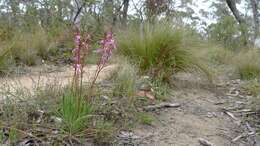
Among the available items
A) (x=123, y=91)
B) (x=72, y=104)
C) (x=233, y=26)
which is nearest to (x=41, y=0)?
(x=233, y=26)

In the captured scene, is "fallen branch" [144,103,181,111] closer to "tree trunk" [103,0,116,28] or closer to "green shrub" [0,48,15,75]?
"green shrub" [0,48,15,75]

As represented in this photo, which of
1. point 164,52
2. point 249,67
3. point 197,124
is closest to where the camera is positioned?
point 197,124

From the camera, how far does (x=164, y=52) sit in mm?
4586

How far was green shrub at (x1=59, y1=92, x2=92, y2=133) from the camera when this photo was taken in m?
2.76

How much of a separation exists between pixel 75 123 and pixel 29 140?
11.7 inches

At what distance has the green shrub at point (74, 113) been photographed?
2.76 meters

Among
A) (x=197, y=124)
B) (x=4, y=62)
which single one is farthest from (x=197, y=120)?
(x=4, y=62)

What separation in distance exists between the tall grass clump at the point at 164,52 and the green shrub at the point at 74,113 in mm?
1680

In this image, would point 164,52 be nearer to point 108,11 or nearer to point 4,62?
point 4,62

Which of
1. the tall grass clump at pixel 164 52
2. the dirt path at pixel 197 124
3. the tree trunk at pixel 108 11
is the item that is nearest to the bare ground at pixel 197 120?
the dirt path at pixel 197 124

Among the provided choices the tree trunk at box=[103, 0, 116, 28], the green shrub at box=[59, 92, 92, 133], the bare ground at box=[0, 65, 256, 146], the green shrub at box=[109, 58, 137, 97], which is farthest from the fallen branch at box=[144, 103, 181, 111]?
the tree trunk at box=[103, 0, 116, 28]

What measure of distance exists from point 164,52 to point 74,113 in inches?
77.4

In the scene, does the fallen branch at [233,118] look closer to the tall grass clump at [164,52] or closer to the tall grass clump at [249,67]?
the tall grass clump at [164,52]

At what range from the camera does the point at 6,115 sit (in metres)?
2.84
